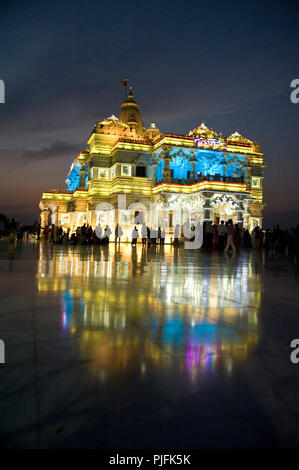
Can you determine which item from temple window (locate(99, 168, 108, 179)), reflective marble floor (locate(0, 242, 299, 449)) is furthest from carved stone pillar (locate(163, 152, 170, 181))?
reflective marble floor (locate(0, 242, 299, 449))

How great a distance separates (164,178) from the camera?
139 feet

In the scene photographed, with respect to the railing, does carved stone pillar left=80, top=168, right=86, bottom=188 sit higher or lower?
higher

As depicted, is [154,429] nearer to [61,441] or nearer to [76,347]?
[61,441]

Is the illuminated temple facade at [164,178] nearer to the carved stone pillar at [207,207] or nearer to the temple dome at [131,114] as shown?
the carved stone pillar at [207,207]

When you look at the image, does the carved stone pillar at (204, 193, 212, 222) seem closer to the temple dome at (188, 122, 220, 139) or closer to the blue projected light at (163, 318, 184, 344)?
the temple dome at (188, 122, 220, 139)

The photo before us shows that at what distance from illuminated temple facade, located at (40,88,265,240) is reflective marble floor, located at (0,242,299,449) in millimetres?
35979

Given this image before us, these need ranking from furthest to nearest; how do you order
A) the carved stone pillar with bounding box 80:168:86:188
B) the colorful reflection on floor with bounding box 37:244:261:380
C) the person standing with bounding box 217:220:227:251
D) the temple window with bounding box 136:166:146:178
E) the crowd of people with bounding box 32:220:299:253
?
the carved stone pillar with bounding box 80:168:86:188 < the temple window with bounding box 136:166:146:178 < the person standing with bounding box 217:220:227:251 < the crowd of people with bounding box 32:220:299:253 < the colorful reflection on floor with bounding box 37:244:261:380

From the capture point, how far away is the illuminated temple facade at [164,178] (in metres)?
41.4

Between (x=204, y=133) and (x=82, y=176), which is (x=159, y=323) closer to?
(x=204, y=133)

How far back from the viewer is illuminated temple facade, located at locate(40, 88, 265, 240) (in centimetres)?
4141

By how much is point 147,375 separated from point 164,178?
4081 cm

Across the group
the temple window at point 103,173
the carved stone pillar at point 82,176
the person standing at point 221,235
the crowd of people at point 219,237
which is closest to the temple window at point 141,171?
the temple window at point 103,173

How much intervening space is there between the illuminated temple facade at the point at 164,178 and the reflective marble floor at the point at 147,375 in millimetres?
35979
